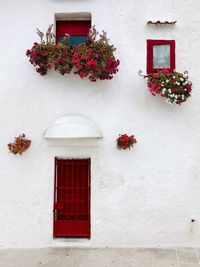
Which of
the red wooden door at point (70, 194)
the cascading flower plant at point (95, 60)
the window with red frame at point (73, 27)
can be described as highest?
the window with red frame at point (73, 27)

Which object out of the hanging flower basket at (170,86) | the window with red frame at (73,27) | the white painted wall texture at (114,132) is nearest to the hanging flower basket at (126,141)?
the white painted wall texture at (114,132)

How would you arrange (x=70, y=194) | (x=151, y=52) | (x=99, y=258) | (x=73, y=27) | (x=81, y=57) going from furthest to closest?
1. (x=73, y=27)
2. (x=70, y=194)
3. (x=151, y=52)
4. (x=81, y=57)
5. (x=99, y=258)

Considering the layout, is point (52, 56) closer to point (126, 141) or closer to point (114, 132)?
point (114, 132)

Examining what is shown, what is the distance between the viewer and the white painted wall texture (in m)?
7.28

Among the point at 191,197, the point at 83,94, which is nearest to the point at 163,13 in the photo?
the point at 83,94

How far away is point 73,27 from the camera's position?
7676mm

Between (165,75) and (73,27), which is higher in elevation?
(73,27)

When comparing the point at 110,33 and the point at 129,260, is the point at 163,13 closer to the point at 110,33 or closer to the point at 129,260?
the point at 110,33

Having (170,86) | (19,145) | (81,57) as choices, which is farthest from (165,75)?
(19,145)

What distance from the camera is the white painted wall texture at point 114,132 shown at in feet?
23.9

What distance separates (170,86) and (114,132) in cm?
152

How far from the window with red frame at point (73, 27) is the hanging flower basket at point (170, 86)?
1.89 m

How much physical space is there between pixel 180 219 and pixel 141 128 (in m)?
2.10

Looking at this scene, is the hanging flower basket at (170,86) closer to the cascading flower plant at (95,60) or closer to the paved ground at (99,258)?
the cascading flower plant at (95,60)
